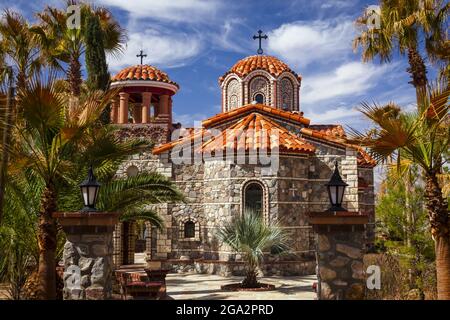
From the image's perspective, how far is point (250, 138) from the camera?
17031 mm

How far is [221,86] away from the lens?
2497 centimetres

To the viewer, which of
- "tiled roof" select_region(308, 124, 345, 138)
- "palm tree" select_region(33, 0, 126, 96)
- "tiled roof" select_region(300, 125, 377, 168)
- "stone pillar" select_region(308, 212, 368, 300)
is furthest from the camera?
"tiled roof" select_region(308, 124, 345, 138)

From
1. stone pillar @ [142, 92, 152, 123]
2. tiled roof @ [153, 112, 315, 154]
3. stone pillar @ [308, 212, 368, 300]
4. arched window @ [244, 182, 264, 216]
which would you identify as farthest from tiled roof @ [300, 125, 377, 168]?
stone pillar @ [308, 212, 368, 300]

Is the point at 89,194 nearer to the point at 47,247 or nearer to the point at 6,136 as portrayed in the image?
the point at 47,247

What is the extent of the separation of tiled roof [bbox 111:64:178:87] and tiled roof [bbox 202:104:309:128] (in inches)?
109

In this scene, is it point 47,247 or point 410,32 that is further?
point 410,32

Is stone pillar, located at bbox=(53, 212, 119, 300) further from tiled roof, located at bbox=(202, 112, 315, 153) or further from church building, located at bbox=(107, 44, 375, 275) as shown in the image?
tiled roof, located at bbox=(202, 112, 315, 153)

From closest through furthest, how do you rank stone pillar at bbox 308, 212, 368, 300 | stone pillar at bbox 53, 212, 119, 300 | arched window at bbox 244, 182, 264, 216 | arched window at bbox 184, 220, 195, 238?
stone pillar at bbox 308, 212, 368, 300 → stone pillar at bbox 53, 212, 119, 300 → arched window at bbox 244, 182, 264, 216 → arched window at bbox 184, 220, 195, 238

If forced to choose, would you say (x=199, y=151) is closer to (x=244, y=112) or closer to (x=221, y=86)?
(x=244, y=112)

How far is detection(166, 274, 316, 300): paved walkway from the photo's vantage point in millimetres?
11977

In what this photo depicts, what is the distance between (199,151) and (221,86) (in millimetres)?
7305

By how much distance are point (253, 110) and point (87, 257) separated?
1303 centimetres

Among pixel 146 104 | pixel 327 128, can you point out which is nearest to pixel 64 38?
pixel 146 104
